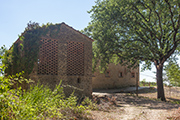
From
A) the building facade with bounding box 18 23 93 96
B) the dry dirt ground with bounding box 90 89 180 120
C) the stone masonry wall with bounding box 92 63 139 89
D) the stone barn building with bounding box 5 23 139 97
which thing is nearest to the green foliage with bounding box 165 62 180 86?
the stone masonry wall with bounding box 92 63 139 89

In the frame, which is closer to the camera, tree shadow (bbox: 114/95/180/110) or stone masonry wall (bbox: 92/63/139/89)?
tree shadow (bbox: 114/95/180/110)

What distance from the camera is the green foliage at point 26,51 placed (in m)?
10.4

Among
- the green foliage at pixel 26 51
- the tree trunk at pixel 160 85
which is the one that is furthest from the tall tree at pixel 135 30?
the green foliage at pixel 26 51

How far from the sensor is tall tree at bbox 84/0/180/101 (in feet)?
45.0

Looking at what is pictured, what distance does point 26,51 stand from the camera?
1055cm

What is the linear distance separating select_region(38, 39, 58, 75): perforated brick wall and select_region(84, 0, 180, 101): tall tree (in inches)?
202

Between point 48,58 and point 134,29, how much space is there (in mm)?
8017

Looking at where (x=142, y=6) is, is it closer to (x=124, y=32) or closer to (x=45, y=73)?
(x=124, y=32)

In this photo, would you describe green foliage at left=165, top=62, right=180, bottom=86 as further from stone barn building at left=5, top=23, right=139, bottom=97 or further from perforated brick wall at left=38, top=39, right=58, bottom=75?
perforated brick wall at left=38, top=39, right=58, bottom=75

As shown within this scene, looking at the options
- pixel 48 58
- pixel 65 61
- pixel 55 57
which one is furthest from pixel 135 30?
pixel 48 58

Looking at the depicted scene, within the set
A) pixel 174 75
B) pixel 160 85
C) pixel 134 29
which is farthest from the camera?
pixel 174 75

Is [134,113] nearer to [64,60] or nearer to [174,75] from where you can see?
[64,60]

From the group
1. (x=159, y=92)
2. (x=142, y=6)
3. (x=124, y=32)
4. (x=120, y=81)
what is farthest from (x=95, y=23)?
(x=120, y=81)

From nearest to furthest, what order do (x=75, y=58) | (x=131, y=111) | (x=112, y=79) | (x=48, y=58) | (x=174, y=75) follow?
(x=131, y=111)
(x=48, y=58)
(x=75, y=58)
(x=174, y=75)
(x=112, y=79)
